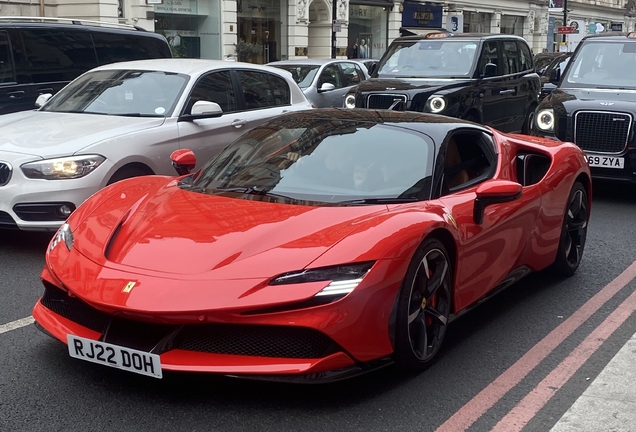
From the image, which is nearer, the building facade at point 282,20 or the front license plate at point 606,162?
the front license plate at point 606,162

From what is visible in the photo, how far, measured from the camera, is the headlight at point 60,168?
262 inches

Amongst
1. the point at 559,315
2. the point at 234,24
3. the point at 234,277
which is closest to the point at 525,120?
the point at 559,315

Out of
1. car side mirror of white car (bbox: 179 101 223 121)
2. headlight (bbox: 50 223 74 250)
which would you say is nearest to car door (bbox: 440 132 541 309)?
headlight (bbox: 50 223 74 250)

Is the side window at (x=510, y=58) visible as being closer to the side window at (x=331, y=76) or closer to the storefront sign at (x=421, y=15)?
A: the side window at (x=331, y=76)

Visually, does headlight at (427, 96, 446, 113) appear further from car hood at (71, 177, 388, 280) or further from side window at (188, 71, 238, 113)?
car hood at (71, 177, 388, 280)

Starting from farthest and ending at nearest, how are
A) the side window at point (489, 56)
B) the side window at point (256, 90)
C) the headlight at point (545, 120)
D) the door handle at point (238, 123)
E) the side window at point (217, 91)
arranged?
the side window at point (489, 56)
the headlight at point (545, 120)
the side window at point (256, 90)
the door handle at point (238, 123)
the side window at point (217, 91)

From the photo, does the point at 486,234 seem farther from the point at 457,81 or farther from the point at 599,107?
the point at 457,81

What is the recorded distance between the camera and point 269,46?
115 ft

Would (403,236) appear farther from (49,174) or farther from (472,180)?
(49,174)

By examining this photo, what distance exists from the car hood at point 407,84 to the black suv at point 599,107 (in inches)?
61.1

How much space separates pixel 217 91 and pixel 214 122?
457 mm

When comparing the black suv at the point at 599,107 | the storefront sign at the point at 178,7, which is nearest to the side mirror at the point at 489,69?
the black suv at the point at 599,107

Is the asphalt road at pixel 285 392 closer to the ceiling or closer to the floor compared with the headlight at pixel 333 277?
closer to the floor

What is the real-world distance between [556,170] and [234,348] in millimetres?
3172
